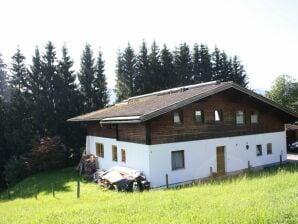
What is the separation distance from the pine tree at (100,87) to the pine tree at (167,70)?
8.89 m

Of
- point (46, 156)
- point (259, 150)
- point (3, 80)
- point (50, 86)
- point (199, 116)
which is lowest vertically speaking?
point (46, 156)

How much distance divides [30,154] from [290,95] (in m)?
47.1

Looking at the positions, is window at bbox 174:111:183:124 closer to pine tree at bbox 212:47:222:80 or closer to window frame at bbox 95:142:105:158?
window frame at bbox 95:142:105:158

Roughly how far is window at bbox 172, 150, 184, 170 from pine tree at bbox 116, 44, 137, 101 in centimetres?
2868

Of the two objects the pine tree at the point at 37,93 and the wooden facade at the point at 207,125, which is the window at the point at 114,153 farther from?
the pine tree at the point at 37,93

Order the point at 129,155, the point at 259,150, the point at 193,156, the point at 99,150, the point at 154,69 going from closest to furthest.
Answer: the point at 193,156, the point at 129,155, the point at 259,150, the point at 99,150, the point at 154,69

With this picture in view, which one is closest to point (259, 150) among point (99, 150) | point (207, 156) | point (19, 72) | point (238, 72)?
point (207, 156)

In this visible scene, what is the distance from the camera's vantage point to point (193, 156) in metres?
22.9

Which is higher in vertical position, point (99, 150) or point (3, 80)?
point (3, 80)

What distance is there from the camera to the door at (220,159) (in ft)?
79.7

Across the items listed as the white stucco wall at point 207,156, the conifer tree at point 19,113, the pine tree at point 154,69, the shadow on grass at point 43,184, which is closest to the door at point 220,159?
the white stucco wall at point 207,156

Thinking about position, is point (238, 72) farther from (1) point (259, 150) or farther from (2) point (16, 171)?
(2) point (16, 171)

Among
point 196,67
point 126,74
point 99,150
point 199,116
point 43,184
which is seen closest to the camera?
point 199,116

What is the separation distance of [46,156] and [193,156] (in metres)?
18.2
